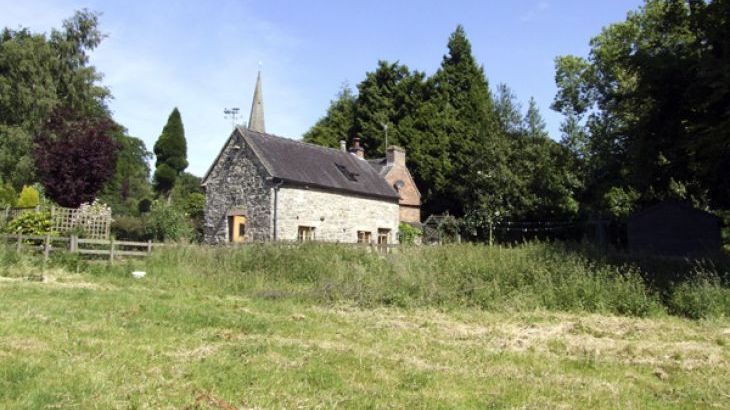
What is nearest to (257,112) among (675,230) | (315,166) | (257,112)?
(257,112)

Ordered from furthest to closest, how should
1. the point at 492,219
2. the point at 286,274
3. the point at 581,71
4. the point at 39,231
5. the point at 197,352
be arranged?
the point at 581,71
the point at 492,219
the point at 39,231
the point at 286,274
the point at 197,352

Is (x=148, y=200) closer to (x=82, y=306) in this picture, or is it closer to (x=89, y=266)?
(x=89, y=266)

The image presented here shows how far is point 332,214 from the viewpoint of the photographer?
2494 cm

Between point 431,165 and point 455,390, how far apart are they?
3266cm

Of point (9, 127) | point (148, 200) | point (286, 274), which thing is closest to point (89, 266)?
point (286, 274)

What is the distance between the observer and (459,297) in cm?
1057

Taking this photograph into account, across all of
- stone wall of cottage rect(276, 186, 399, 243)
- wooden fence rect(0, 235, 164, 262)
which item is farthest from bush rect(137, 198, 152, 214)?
wooden fence rect(0, 235, 164, 262)

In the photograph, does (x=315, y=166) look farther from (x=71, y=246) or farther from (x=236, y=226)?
(x=71, y=246)

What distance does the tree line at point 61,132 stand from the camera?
23891 millimetres

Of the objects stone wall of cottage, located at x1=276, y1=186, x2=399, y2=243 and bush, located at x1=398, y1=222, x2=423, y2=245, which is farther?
bush, located at x1=398, y1=222, x2=423, y2=245

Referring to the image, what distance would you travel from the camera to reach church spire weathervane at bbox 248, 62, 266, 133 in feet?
123

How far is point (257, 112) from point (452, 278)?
29.4 m

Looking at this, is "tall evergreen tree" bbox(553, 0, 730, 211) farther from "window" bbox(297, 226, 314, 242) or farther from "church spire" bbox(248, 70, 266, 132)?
"church spire" bbox(248, 70, 266, 132)

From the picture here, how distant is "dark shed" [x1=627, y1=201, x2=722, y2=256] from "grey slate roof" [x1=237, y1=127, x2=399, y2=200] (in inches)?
501
